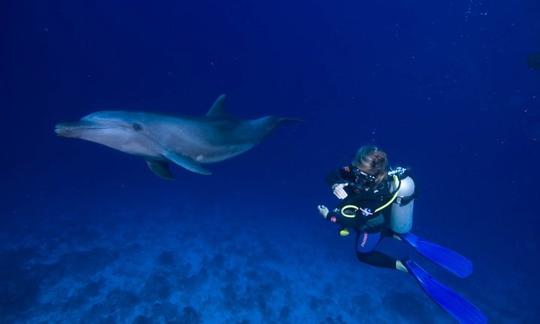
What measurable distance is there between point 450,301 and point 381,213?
1778 millimetres

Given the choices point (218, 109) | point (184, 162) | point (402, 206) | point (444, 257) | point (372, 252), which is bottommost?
point (372, 252)

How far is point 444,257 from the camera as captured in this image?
20.0 ft

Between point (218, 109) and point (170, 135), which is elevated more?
point (218, 109)

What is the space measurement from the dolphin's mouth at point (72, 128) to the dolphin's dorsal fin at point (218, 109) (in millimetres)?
2598

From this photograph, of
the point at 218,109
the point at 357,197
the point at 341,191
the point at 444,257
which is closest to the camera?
the point at 357,197

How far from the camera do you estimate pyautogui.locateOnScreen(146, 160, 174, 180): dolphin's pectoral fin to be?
19.2 ft

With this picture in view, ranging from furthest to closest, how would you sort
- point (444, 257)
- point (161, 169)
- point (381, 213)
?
1. point (444, 257)
2. point (161, 169)
3. point (381, 213)

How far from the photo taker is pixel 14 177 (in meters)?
21.9

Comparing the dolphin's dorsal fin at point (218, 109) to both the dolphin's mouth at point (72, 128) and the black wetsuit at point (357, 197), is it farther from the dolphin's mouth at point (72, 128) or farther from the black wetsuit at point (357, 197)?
the black wetsuit at point (357, 197)

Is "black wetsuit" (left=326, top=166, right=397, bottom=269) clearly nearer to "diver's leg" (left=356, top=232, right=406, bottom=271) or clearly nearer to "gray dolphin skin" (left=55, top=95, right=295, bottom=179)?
"diver's leg" (left=356, top=232, right=406, bottom=271)

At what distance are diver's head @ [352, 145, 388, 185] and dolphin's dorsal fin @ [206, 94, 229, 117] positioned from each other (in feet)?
11.3

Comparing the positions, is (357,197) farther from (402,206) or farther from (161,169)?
(161,169)

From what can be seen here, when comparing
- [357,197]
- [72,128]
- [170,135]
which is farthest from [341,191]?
[72,128]

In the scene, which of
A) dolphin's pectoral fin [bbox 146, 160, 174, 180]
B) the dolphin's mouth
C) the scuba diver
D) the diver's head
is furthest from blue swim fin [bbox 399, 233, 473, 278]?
the dolphin's mouth
